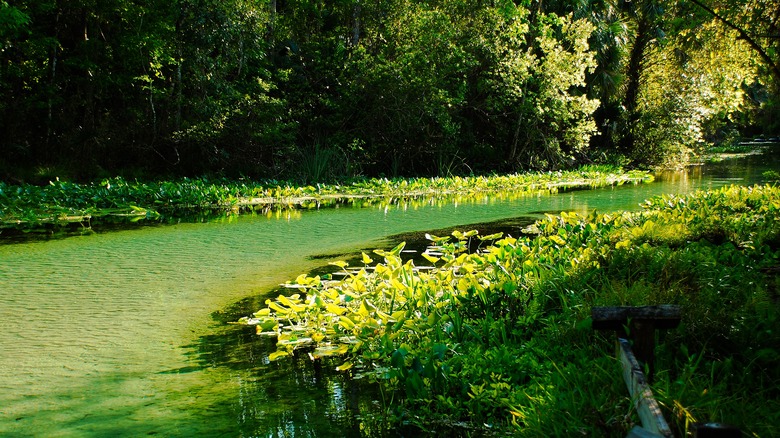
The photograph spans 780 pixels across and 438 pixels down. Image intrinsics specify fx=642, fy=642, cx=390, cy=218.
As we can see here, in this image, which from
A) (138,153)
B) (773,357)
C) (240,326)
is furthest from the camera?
(138,153)

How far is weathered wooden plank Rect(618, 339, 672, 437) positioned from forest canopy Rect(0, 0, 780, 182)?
9.71 metres

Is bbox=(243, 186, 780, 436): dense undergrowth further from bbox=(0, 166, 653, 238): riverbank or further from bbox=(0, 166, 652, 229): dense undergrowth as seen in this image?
bbox=(0, 166, 652, 229): dense undergrowth

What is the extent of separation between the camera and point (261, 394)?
11.7 ft

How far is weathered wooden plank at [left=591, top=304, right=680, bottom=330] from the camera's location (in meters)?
2.76

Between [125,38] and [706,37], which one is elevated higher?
[125,38]

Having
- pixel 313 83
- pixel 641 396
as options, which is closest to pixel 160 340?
pixel 641 396

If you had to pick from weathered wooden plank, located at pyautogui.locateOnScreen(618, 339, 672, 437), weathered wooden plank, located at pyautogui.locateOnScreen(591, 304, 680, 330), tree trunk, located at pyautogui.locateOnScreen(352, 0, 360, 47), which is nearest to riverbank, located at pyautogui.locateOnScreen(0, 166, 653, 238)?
tree trunk, located at pyautogui.locateOnScreen(352, 0, 360, 47)

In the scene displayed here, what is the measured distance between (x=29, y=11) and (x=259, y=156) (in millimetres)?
6079

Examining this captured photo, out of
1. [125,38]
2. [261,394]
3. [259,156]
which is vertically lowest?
[261,394]

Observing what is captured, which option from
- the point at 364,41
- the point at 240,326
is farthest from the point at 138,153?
the point at 240,326

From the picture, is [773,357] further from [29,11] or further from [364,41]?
[364,41]

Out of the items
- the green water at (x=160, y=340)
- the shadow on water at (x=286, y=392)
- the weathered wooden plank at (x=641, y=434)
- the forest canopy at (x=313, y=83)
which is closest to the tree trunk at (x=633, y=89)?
the forest canopy at (x=313, y=83)

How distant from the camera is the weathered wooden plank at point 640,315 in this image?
9.06ft

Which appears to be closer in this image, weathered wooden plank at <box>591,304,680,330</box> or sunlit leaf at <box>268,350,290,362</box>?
weathered wooden plank at <box>591,304,680,330</box>
